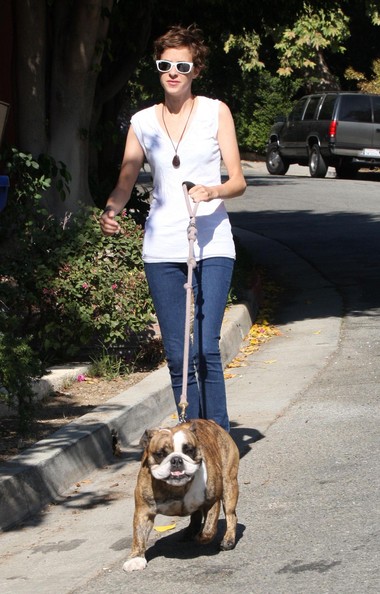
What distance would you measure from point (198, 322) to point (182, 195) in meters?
0.61

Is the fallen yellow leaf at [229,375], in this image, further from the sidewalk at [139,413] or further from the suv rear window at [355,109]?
the suv rear window at [355,109]

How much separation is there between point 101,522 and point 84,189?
5.05 meters

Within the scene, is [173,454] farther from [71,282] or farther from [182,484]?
[71,282]

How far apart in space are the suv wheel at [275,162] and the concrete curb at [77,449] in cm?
2404

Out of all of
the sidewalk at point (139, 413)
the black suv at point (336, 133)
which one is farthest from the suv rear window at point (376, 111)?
the sidewalk at point (139, 413)

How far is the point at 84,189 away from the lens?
34.4 ft

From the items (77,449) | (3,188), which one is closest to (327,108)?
(3,188)

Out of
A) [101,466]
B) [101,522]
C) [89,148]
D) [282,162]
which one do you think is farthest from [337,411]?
[282,162]

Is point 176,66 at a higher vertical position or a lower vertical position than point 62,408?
higher

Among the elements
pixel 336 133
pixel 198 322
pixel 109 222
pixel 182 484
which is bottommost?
pixel 336 133

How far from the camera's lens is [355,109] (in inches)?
1176

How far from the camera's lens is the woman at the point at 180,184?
5.83 metres

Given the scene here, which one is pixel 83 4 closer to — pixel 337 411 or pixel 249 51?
pixel 337 411

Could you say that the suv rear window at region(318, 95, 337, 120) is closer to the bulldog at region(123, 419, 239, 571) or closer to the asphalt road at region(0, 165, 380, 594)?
the asphalt road at region(0, 165, 380, 594)
